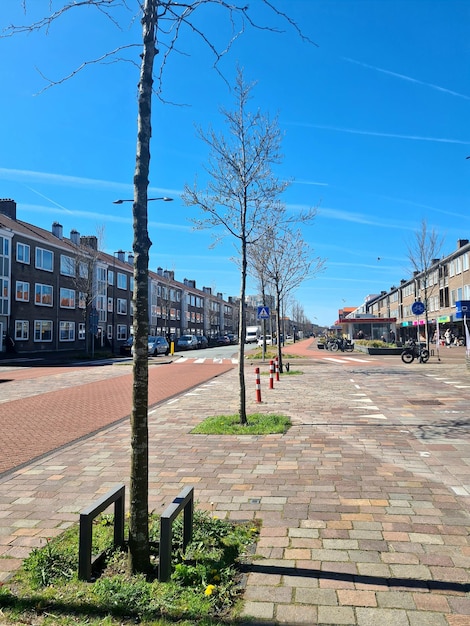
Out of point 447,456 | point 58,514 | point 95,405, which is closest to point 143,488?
point 58,514

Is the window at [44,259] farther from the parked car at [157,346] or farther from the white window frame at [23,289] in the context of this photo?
the parked car at [157,346]

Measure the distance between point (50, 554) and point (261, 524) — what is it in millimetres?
1698

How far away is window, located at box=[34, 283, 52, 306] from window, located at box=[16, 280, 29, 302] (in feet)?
3.71

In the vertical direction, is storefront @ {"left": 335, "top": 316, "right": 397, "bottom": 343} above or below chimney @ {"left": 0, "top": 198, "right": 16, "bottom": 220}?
below

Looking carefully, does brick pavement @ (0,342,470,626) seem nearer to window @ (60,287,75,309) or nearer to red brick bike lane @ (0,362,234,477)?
red brick bike lane @ (0,362,234,477)

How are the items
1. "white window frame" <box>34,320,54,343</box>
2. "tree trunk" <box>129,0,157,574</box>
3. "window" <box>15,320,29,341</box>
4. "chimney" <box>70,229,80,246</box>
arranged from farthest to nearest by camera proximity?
"chimney" <box>70,229,80,246</box>
"white window frame" <box>34,320,54,343</box>
"window" <box>15,320,29,341</box>
"tree trunk" <box>129,0,157,574</box>

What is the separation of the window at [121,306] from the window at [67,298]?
10.5 meters

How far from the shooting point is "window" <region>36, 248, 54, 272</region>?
40.2 meters

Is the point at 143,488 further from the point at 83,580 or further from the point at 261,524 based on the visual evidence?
the point at 261,524

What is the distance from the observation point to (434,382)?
1540 centimetres

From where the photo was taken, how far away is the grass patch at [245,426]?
793cm

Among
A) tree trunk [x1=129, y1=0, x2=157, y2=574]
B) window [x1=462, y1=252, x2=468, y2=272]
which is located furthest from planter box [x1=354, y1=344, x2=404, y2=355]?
tree trunk [x1=129, y1=0, x2=157, y2=574]

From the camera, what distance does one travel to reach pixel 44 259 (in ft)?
135

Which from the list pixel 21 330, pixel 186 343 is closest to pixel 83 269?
pixel 21 330
